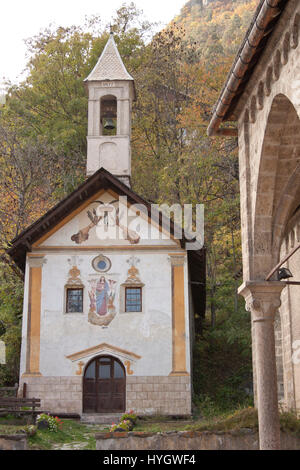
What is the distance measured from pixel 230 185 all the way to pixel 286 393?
53.2ft

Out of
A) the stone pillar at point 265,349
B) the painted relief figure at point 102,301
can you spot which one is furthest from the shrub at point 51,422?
the stone pillar at point 265,349

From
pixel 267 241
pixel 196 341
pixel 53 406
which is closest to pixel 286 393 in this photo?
pixel 267 241

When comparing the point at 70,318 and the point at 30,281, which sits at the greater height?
the point at 30,281

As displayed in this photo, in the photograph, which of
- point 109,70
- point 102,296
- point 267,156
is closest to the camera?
point 267,156

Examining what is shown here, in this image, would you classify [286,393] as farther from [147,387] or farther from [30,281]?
[30,281]

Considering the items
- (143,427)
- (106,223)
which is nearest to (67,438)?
(143,427)

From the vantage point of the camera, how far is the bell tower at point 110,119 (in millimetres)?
21359

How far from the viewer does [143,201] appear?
1898 centimetres

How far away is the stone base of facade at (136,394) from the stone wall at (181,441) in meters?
→ 6.87

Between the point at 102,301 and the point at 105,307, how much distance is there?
208 mm

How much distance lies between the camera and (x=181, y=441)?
1077 centimetres

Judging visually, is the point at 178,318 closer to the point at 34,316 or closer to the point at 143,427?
the point at 143,427

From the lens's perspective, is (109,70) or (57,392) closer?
(57,392)

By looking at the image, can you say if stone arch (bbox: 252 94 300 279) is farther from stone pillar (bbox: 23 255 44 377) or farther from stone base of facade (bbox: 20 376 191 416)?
stone pillar (bbox: 23 255 44 377)
